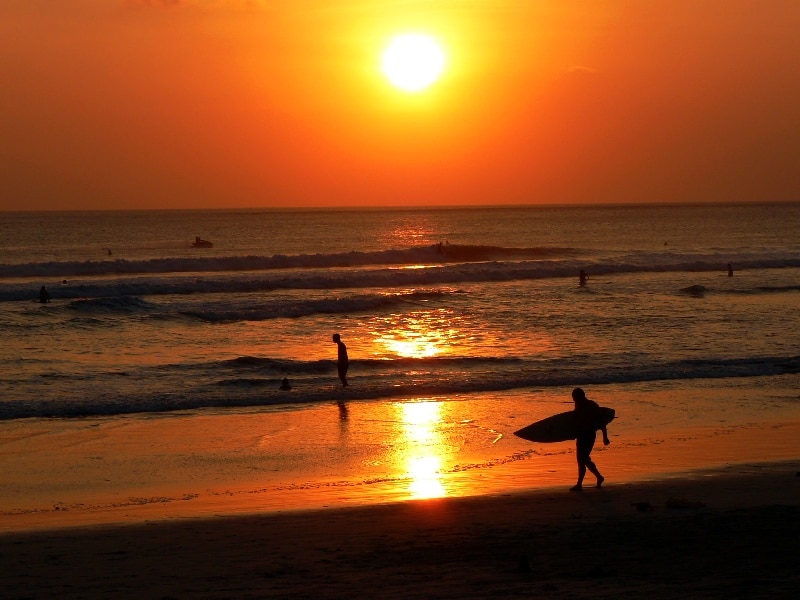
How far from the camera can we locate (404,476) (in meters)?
13.3

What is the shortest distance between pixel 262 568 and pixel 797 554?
4.90 metres

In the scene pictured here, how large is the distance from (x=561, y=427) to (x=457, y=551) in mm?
3657

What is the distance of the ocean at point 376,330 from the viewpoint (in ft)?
69.6

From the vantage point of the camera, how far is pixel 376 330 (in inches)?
1280

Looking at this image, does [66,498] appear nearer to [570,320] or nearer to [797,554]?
[797,554]

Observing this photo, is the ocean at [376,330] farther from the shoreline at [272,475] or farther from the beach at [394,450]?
the shoreline at [272,475]

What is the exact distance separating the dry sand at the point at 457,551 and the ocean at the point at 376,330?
8.79 metres

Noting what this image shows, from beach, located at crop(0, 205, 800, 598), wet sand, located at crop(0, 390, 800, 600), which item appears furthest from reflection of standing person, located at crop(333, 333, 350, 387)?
wet sand, located at crop(0, 390, 800, 600)

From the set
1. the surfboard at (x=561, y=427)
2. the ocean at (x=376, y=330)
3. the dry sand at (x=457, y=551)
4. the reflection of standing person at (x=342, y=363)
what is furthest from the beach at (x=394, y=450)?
the surfboard at (x=561, y=427)

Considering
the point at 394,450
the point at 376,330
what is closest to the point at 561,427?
the point at 394,450

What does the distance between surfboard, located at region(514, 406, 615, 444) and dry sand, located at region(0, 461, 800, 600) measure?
3.06 ft

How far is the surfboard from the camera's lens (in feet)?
40.4

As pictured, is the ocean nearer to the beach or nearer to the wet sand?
the beach

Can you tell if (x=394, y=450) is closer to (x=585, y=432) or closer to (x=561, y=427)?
(x=561, y=427)
